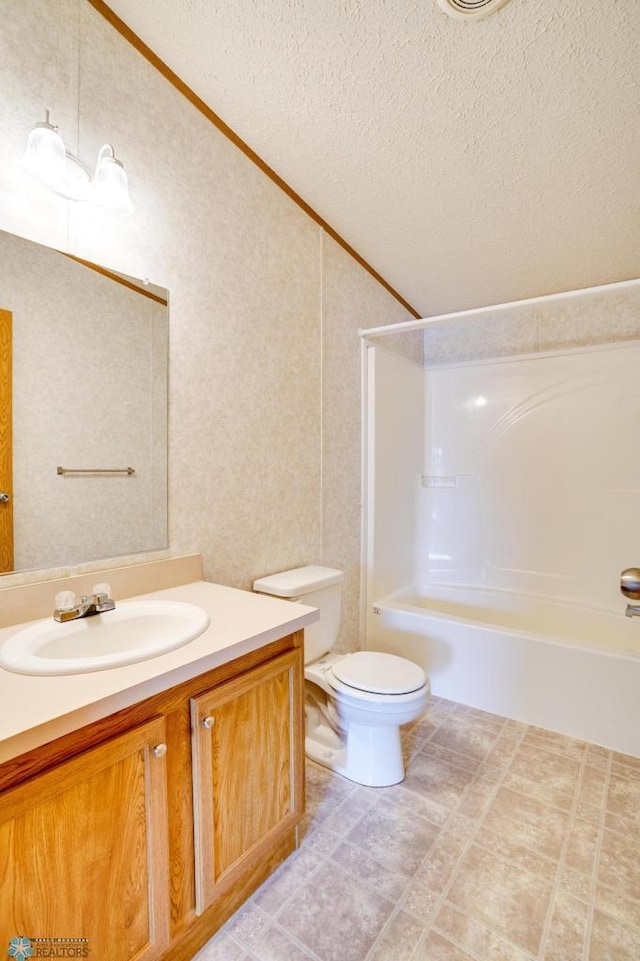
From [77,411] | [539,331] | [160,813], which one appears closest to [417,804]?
[160,813]

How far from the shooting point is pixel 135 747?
0.85 m

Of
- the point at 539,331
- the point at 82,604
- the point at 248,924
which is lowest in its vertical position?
the point at 248,924

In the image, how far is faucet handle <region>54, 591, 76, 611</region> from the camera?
1094 millimetres

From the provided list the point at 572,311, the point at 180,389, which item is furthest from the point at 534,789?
the point at 572,311

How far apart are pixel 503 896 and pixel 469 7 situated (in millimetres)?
2448

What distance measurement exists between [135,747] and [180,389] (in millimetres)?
1066

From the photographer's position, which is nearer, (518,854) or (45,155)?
(45,155)

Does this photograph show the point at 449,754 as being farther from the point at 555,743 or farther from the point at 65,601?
the point at 65,601

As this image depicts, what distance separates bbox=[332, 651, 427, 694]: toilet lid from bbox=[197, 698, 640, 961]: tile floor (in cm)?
42

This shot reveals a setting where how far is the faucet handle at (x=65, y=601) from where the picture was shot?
1094 mm

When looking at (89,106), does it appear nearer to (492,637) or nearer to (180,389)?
(180,389)

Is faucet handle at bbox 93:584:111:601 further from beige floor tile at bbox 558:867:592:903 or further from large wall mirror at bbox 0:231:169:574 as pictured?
beige floor tile at bbox 558:867:592:903

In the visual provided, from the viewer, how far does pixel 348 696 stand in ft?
5.25

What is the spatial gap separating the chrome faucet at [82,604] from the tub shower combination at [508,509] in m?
1.60
